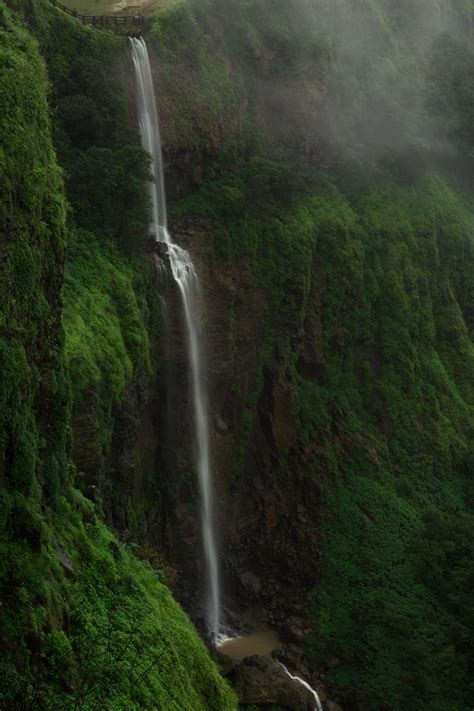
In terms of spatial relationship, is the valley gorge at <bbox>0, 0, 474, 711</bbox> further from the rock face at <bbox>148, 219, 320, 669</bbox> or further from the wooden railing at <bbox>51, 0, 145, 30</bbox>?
the wooden railing at <bbox>51, 0, 145, 30</bbox>

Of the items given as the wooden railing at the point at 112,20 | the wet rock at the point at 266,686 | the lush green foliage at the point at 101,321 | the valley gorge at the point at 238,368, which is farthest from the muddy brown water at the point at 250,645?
the wooden railing at the point at 112,20

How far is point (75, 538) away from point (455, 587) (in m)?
16.3

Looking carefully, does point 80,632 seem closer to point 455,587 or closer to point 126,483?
point 126,483

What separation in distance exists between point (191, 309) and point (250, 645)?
34.8 ft

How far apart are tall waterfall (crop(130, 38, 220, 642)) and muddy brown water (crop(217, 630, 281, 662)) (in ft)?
2.01

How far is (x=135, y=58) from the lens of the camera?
82.4 feet

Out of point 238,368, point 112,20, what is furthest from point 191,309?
point 112,20

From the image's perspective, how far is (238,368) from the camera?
2644 centimetres

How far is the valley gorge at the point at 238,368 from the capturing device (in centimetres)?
1062

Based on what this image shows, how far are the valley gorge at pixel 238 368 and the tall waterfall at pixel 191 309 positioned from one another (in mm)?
333

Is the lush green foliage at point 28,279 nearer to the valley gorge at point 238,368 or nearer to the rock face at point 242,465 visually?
the valley gorge at point 238,368

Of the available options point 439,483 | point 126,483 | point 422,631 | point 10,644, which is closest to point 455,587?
point 422,631

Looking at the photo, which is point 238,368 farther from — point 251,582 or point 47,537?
point 47,537

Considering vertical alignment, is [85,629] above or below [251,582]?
above
